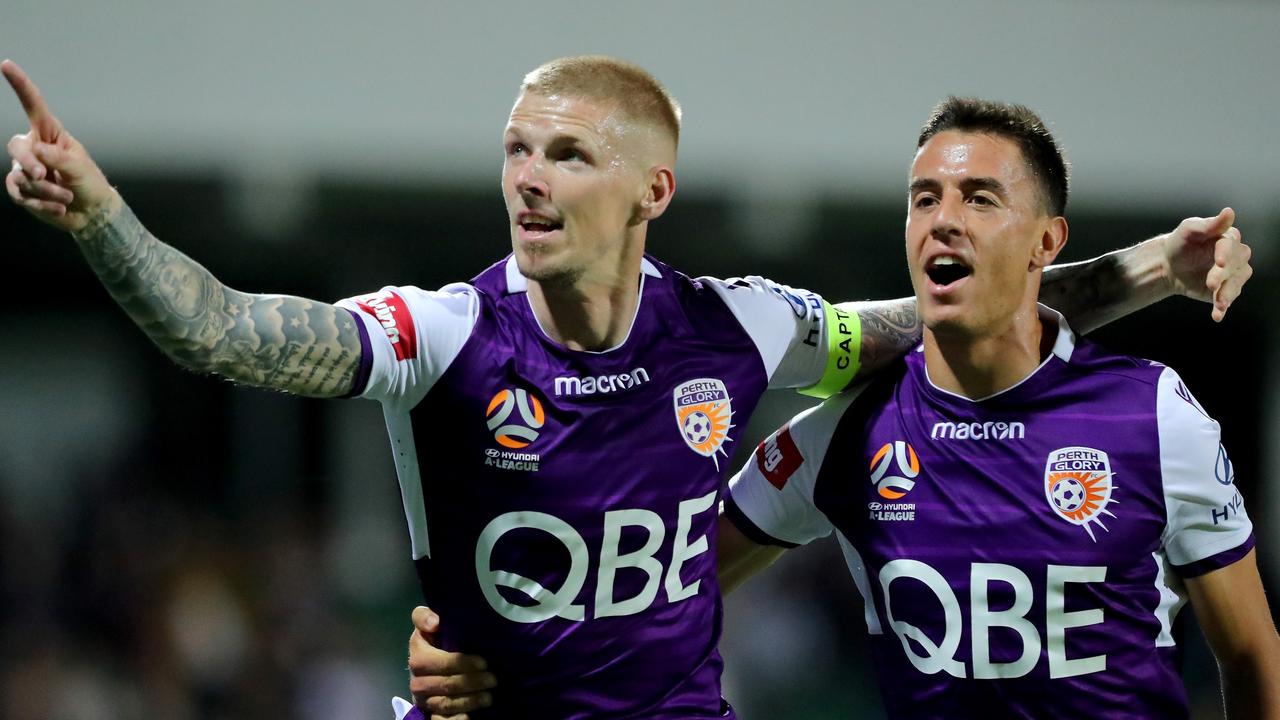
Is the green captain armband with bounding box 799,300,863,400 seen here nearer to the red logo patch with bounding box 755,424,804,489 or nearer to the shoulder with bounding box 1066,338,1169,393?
the red logo patch with bounding box 755,424,804,489

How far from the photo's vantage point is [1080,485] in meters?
3.71

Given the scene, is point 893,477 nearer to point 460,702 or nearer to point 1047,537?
point 1047,537

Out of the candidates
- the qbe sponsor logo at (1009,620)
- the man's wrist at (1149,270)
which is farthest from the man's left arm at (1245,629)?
the man's wrist at (1149,270)

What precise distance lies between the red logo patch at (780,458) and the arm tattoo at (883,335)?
0.28 metres

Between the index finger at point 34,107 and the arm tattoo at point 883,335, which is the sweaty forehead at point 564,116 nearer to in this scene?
the arm tattoo at point 883,335

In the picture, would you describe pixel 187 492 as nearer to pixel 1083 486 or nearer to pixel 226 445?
pixel 226 445

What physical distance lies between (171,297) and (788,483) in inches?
78.3

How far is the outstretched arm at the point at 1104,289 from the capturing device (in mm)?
3941

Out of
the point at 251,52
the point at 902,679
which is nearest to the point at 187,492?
the point at 251,52

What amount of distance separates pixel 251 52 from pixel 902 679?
7632 millimetres

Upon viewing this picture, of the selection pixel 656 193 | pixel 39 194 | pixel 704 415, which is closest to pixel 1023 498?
pixel 704 415

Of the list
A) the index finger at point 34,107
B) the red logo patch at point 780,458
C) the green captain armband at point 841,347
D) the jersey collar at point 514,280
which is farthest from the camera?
the red logo patch at point 780,458

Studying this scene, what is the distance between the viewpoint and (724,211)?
10914 mm

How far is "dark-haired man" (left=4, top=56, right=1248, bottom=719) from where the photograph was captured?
3561 millimetres
